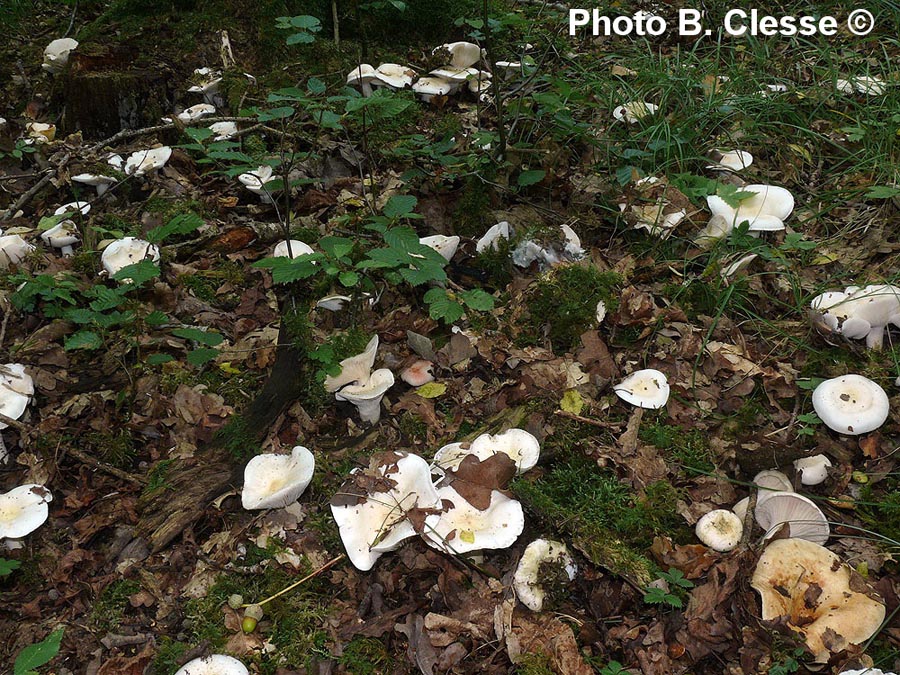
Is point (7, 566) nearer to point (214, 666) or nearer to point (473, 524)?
point (214, 666)

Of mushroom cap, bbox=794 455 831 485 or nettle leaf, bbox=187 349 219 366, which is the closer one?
mushroom cap, bbox=794 455 831 485

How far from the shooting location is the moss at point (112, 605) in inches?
116

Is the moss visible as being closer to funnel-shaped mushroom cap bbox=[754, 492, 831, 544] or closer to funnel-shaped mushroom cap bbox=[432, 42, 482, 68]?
funnel-shaped mushroom cap bbox=[754, 492, 831, 544]

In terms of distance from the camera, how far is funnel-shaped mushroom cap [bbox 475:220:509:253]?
436 centimetres

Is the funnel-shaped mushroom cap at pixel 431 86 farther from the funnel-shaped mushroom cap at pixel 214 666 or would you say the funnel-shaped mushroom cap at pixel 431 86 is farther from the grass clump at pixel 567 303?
the funnel-shaped mushroom cap at pixel 214 666

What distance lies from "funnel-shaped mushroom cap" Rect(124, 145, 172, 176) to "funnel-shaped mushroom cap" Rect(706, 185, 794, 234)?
165 inches

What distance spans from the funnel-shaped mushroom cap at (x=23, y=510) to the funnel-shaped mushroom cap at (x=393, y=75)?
401 centimetres

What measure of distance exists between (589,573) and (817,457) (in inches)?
51.2

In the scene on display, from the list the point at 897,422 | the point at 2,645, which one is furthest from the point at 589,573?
the point at 2,645

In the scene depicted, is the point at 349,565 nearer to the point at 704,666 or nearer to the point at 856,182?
the point at 704,666

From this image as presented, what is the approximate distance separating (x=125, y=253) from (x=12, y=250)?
97 cm

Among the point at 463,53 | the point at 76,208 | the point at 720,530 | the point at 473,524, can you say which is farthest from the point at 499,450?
the point at 463,53

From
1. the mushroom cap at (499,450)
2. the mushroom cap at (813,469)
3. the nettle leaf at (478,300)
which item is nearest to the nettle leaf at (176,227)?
the nettle leaf at (478,300)

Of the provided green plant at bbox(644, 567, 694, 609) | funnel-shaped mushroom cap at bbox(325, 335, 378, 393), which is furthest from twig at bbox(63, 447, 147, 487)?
green plant at bbox(644, 567, 694, 609)
